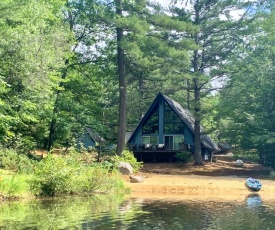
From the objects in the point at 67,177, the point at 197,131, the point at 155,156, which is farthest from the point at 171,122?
the point at 67,177

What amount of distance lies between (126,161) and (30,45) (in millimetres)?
10942

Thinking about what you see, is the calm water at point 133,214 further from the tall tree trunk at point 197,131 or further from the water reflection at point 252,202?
the tall tree trunk at point 197,131

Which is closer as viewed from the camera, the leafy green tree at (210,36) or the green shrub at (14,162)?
the green shrub at (14,162)

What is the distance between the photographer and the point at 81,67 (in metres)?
32.0

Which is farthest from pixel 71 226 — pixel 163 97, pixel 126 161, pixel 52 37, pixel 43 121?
pixel 163 97

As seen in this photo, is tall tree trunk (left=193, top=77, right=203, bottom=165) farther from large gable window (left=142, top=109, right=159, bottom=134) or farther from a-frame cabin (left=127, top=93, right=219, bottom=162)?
large gable window (left=142, top=109, right=159, bottom=134)

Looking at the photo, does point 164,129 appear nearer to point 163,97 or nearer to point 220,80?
point 163,97

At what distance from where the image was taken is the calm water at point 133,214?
11.2m

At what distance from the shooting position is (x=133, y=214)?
13.0 metres

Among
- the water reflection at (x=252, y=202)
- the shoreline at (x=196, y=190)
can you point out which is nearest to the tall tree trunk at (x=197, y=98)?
the shoreline at (x=196, y=190)

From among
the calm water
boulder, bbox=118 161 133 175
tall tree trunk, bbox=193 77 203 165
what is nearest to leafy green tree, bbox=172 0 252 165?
tall tree trunk, bbox=193 77 203 165

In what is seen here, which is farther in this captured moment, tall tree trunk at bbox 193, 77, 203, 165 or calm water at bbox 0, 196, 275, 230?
tall tree trunk at bbox 193, 77, 203, 165

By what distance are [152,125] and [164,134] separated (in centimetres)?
145

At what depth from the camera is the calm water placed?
11.2m
